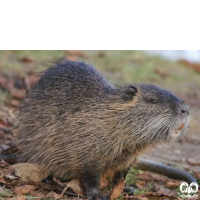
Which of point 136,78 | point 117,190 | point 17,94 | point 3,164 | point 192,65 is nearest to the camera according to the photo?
point 117,190

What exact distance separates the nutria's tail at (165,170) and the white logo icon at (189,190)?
15 centimetres

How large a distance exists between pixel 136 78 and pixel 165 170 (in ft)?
12.8

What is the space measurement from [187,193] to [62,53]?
217 inches

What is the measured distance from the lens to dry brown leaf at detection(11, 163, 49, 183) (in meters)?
3.91

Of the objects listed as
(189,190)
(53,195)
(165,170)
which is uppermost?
(165,170)

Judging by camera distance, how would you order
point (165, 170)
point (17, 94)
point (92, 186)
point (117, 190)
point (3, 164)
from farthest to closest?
point (17, 94) → point (165, 170) → point (3, 164) → point (117, 190) → point (92, 186)

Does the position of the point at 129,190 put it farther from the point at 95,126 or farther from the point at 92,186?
the point at 95,126

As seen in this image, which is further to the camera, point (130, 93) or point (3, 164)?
point (3, 164)

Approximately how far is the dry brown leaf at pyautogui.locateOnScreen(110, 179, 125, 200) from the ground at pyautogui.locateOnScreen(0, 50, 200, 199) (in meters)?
0.23

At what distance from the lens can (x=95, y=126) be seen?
3867mm

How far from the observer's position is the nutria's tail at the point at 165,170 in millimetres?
4594

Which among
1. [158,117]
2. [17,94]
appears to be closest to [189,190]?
[158,117]

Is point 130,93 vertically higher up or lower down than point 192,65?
lower down

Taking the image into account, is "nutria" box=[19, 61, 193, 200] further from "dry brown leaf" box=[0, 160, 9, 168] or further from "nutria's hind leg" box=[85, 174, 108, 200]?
"dry brown leaf" box=[0, 160, 9, 168]
